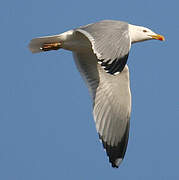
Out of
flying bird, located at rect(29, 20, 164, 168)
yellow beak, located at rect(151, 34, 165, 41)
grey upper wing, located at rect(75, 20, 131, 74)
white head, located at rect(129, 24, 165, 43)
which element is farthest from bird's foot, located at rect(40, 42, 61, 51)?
yellow beak, located at rect(151, 34, 165, 41)

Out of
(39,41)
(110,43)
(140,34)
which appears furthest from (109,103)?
(110,43)

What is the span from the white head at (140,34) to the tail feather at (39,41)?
0.91 m

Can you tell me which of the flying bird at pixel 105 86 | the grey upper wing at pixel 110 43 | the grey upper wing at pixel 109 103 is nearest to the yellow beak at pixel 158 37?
the flying bird at pixel 105 86

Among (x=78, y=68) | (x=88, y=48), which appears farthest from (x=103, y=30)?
(x=78, y=68)

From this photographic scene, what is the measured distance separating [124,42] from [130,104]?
1728mm

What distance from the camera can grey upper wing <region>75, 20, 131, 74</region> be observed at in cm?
554

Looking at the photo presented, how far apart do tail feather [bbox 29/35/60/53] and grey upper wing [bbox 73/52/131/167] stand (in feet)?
1.94

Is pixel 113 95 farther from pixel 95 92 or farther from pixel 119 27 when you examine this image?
pixel 119 27

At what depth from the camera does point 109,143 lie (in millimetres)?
7172

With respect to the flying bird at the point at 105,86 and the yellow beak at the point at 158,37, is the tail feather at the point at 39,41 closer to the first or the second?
the flying bird at the point at 105,86

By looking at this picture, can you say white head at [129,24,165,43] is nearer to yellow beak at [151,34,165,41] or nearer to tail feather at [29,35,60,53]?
yellow beak at [151,34,165,41]

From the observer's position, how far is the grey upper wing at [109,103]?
717 cm

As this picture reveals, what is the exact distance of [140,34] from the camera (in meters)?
7.15

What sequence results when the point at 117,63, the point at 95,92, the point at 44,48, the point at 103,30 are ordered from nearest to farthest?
the point at 117,63
the point at 103,30
the point at 44,48
the point at 95,92
